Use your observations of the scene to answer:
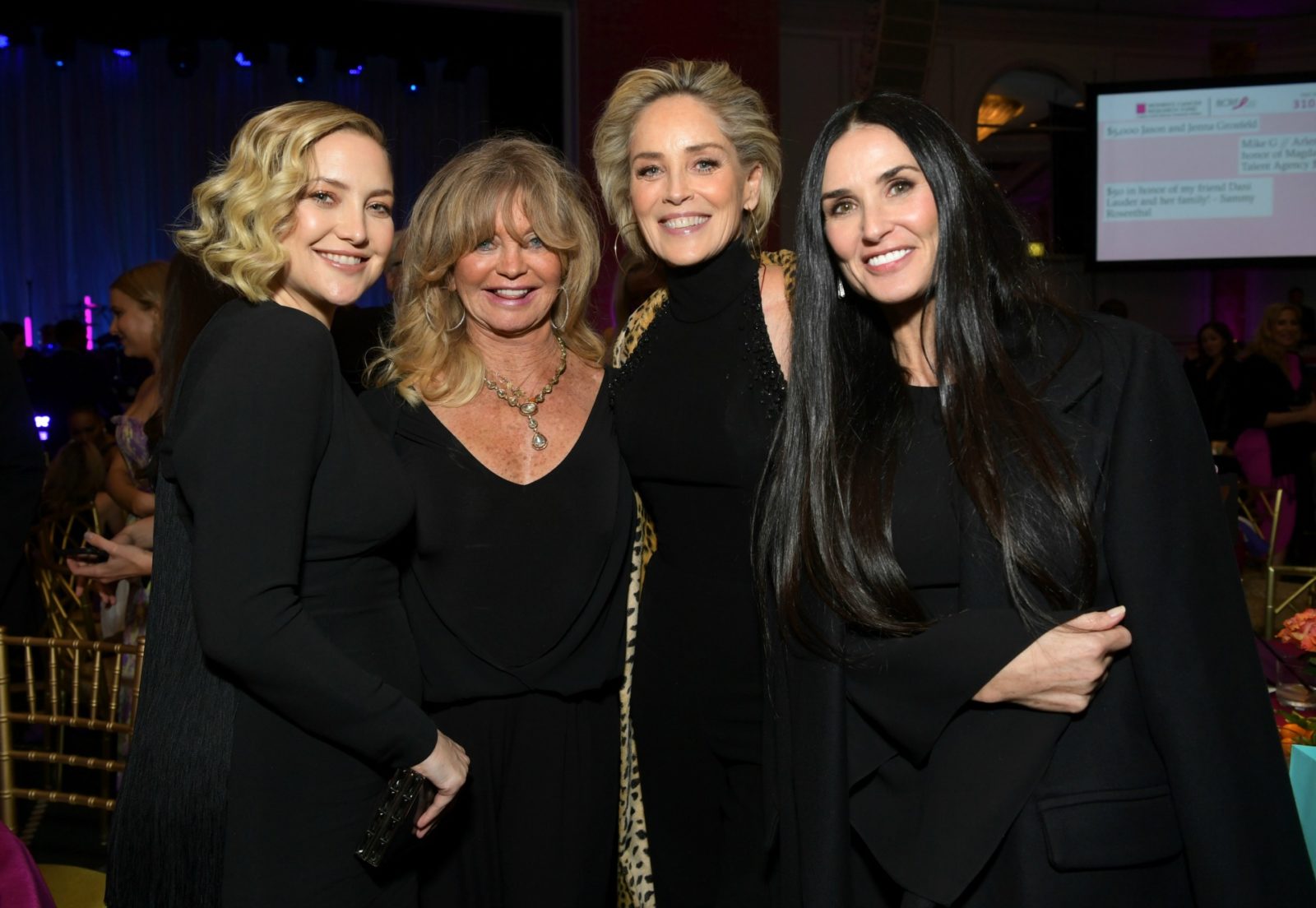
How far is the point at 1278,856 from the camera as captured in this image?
1362 millimetres

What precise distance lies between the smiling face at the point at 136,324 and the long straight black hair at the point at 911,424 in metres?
2.56

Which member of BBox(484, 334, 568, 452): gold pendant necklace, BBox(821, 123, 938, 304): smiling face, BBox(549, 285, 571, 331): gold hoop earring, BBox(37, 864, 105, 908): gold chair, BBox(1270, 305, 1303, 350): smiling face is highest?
BBox(1270, 305, 1303, 350): smiling face

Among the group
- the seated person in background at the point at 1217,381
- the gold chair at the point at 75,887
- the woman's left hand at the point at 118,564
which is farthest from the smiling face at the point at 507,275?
the seated person in background at the point at 1217,381

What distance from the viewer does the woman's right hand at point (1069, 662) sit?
1.40 m

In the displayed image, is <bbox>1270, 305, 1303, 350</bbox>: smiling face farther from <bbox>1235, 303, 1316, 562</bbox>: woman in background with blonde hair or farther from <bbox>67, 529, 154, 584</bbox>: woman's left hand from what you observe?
<bbox>67, 529, 154, 584</bbox>: woman's left hand

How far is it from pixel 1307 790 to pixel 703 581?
0.98 meters

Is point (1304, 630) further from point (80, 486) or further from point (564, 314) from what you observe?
point (80, 486)

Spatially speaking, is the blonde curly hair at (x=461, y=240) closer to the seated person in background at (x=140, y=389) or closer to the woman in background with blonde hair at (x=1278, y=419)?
the seated person in background at (x=140, y=389)

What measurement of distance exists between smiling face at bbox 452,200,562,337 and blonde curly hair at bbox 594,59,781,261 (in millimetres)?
226

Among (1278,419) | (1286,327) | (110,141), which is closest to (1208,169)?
(1286,327)

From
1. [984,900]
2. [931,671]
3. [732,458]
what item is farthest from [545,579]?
[984,900]

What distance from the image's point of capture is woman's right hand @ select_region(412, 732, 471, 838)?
1.56 m

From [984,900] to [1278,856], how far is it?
36cm

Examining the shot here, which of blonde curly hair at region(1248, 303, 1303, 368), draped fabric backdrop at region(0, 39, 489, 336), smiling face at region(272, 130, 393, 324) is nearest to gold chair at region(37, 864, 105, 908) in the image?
smiling face at region(272, 130, 393, 324)
